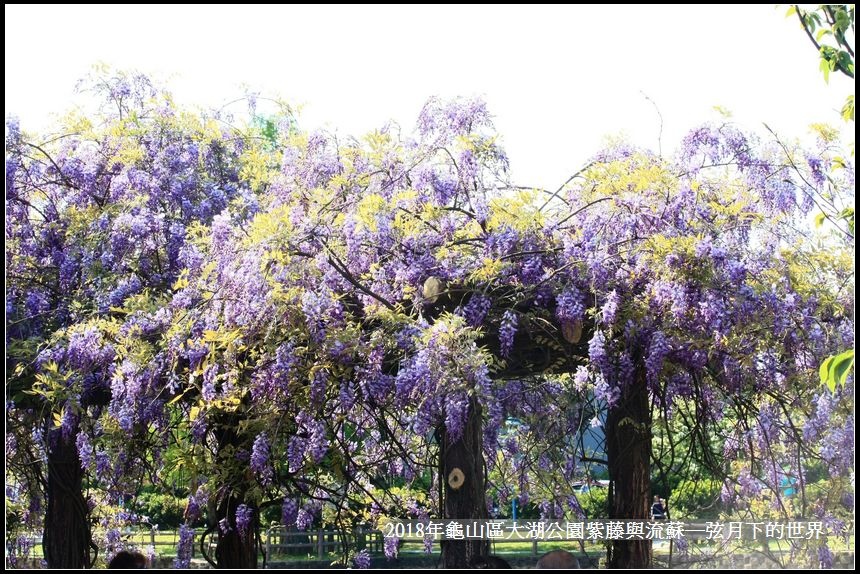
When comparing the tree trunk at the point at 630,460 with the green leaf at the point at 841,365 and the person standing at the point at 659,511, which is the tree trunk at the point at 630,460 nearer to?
the person standing at the point at 659,511

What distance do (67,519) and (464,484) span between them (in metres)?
3.69

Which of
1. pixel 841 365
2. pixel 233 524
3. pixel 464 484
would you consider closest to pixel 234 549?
pixel 233 524

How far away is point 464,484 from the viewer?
17.0 feet

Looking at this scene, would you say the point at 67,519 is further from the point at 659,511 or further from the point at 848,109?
the point at 848,109

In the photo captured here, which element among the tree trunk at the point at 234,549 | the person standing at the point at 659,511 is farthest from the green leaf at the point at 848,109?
the tree trunk at the point at 234,549

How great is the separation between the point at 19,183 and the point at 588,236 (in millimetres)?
4154

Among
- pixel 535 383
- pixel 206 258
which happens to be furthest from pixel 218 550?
pixel 535 383

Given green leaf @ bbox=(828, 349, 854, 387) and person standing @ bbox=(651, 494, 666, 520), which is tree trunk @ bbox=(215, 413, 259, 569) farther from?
green leaf @ bbox=(828, 349, 854, 387)

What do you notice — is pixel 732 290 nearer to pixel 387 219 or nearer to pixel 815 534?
pixel 387 219

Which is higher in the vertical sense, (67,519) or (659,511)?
(67,519)

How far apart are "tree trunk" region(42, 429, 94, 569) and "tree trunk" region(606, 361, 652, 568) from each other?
3.93m

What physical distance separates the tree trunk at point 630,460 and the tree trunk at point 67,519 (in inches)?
155

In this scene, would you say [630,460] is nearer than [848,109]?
No

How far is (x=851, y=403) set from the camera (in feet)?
18.5
